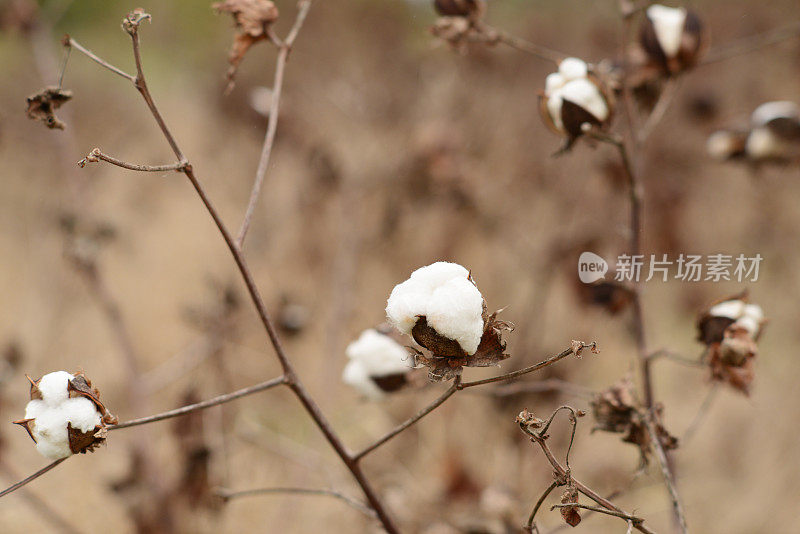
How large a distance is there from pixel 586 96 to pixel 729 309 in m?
0.32

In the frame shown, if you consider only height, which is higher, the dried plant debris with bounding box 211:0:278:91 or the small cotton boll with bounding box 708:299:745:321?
the dried plant debris with bounding box 211:0:278:91

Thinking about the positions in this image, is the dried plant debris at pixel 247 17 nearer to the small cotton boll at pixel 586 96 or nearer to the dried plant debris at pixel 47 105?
the dried plant debris at pixel 47 105

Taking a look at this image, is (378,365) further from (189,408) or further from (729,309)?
(729,309)

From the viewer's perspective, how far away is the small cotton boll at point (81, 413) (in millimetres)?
566

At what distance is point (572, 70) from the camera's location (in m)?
0.78

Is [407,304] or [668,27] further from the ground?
[668,27]

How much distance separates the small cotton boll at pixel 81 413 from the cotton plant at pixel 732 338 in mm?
693

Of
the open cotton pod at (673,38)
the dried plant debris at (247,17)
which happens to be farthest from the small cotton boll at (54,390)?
the open cotton pod at (673,38)

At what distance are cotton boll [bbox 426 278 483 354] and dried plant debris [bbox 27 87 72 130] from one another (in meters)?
0.41

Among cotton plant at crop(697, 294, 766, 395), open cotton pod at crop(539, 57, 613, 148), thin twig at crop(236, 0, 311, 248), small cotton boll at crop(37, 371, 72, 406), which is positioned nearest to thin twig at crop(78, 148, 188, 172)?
thin twig at crop(236, 0, 311, 248)

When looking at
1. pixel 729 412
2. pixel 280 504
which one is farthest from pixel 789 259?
pixel 280 504

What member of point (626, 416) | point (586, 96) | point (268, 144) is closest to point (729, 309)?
point (626, 416)

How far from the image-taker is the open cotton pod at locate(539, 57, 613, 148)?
77 centimetres

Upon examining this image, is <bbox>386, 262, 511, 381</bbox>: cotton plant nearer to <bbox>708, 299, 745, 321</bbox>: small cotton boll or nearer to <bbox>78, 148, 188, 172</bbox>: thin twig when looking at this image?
<bbox>78, 148, 188, 172</bbox>: thin twig
